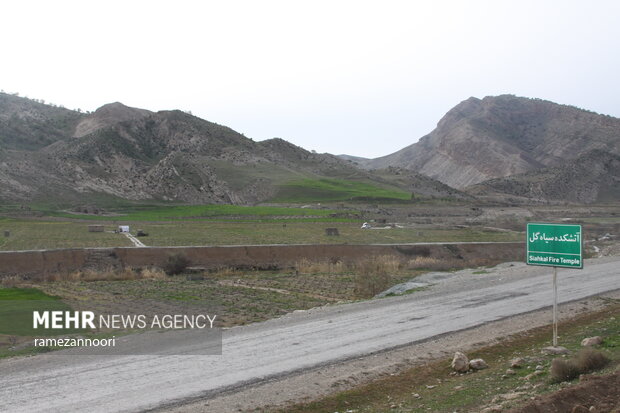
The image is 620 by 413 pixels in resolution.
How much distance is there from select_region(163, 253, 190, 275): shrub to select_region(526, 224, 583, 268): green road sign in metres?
29.7

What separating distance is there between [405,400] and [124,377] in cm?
591

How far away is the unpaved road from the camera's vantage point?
11648 mm

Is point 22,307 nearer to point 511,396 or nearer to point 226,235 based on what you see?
point 511,396

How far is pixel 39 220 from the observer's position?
75.2 metres

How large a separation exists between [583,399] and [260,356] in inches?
302

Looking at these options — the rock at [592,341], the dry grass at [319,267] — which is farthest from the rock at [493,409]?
the dry grass at [319,267]

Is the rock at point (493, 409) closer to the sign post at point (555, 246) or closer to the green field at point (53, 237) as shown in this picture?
the sign post at point (555, 246)

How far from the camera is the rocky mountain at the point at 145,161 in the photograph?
110 metres

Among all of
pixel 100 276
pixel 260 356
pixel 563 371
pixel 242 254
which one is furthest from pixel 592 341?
pixel 242 254

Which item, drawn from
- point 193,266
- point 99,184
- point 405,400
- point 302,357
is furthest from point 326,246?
point 99,184

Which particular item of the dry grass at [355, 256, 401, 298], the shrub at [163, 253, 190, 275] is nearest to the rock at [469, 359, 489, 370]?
the dry grass at [355, 256, 401, 298]

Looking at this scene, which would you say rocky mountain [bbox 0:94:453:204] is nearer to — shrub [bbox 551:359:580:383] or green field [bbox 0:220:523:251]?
green field [bbox 0:220:523:251]

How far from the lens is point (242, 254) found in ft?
148

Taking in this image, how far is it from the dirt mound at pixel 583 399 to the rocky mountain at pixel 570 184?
135 metres
